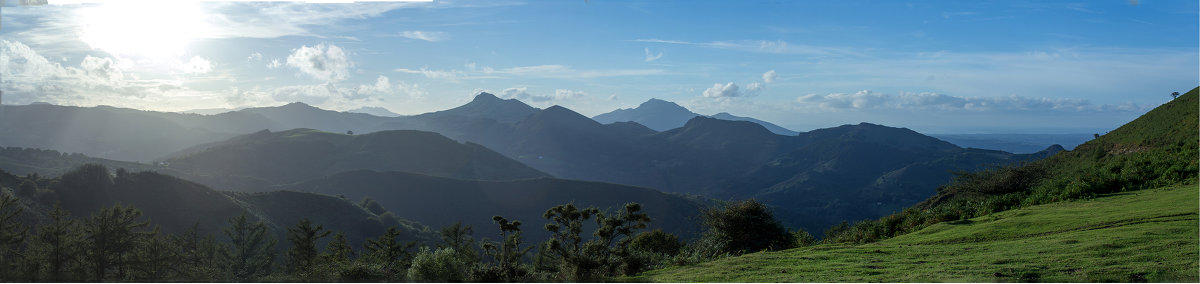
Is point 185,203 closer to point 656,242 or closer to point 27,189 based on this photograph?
point 27,189

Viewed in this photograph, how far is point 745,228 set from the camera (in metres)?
27.8

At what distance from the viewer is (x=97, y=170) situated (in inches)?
3354

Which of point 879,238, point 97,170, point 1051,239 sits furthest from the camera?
point 97,170

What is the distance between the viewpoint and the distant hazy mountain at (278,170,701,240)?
148000mm

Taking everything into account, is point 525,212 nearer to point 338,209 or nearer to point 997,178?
point 338,209

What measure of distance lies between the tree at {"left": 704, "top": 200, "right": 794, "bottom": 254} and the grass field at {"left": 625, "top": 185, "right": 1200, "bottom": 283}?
771 centimetres

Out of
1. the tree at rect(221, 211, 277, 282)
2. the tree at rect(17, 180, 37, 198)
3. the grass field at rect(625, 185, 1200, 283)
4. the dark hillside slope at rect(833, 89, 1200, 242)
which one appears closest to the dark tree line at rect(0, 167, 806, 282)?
the tree at rect(221, 211, 277, 282)

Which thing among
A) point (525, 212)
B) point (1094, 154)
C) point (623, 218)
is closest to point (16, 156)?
point (525, 212)

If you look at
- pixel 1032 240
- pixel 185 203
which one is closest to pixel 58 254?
pixel 1032 240

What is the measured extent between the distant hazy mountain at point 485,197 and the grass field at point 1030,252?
4872 inches

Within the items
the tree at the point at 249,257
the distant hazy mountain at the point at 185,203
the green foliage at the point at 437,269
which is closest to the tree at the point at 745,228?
the green foliage at the point at 437,269

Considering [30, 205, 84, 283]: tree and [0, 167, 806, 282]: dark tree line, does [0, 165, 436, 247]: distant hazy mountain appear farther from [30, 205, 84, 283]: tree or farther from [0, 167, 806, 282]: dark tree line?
[30, 205, 84, 283]: tree

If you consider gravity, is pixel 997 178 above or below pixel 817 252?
above

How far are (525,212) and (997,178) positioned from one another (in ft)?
448
